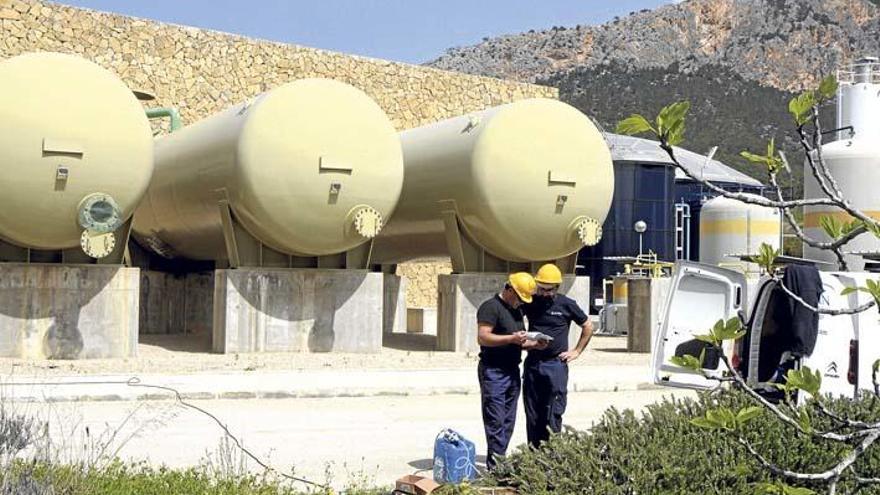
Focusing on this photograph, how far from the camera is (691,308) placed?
30.5 feet

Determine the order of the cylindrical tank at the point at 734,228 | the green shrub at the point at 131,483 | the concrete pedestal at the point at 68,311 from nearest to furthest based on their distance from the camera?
the green shrub at the point at 131,483 → the concrete pedestal at the point at 68,311 → the cylindrical tank at the point at 734,228

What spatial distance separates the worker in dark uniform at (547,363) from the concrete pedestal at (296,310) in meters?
9.49

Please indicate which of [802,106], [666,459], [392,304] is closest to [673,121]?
[802,106]

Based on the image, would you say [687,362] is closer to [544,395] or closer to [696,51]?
[544,395]

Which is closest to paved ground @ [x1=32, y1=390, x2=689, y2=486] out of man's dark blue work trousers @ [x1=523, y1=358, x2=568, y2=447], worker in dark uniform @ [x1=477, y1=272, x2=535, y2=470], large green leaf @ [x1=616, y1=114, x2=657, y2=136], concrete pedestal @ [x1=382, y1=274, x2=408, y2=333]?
worker in dark uniform @ [x1=477, y1=272, x2=535, y2=470]

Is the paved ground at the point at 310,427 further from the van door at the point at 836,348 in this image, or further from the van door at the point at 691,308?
the van door at the point at 836,348

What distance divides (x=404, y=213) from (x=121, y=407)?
375 inches

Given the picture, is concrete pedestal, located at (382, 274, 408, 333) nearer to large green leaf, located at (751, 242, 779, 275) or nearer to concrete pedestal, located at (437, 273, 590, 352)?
concrete pedestal, located at (437, 273, 590, 352)

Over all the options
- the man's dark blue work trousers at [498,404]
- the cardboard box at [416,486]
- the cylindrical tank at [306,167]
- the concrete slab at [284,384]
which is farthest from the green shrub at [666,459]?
the cylindrical tank at [306,167]

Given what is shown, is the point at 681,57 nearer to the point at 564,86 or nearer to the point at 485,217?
the point at 564,86

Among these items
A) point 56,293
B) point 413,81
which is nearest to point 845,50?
point 413,81

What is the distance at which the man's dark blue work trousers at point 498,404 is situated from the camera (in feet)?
25.3

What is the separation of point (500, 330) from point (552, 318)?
0.40 metres

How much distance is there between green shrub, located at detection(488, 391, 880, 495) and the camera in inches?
229
